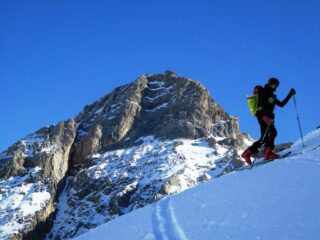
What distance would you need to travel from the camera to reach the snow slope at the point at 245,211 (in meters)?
9.04

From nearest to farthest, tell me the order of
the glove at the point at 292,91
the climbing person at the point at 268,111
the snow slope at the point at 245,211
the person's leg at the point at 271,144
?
1. the snow slope at the point at 245,211
2. the climbing person at the point at 268,111
3. the person's leg at the point at 271,144
4. the glove at the point at 292,91

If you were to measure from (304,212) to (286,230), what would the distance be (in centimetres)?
88

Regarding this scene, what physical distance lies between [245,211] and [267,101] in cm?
750

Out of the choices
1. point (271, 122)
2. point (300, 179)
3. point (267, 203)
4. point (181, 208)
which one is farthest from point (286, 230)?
point (271, 122)

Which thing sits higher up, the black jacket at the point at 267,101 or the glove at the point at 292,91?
the glove at the point at 292,91

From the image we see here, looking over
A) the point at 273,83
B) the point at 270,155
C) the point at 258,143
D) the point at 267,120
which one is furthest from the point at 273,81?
the point at 270,155

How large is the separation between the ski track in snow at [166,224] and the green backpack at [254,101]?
16.3ft

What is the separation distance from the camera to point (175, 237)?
10086mm

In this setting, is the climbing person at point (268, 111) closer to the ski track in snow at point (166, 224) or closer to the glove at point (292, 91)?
the glove at point (292, 91)

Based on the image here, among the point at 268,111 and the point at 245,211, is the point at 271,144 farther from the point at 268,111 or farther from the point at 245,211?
the point at 245,211

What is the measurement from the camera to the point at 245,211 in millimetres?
10570

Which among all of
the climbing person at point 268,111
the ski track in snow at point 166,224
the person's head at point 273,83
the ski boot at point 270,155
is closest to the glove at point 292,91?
the climbing person at point 268,111

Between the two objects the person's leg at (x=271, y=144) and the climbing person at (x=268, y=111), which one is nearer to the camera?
the climbing person at (x=268, y=111)

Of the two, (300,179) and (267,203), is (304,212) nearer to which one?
(267,203)
